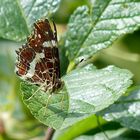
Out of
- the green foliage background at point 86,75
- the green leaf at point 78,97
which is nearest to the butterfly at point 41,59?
the green foliage background at point 86,75

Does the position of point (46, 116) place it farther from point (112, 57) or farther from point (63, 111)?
point (112, 57)

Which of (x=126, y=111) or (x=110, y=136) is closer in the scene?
(x=126, y=111)

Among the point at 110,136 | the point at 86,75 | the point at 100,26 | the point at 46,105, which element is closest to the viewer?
the point at 46,105

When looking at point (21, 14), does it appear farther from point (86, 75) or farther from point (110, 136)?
point (110, 136)

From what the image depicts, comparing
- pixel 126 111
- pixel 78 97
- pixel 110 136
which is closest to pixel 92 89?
pixel 78 97

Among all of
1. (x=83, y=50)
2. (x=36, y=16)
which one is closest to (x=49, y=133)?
(x=83, y=50)

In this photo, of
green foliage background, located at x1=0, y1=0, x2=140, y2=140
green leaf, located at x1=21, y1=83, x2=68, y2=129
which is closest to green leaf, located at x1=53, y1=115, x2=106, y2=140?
green foliage background, located at x1=0, y1=0, x2=140, y2=140
